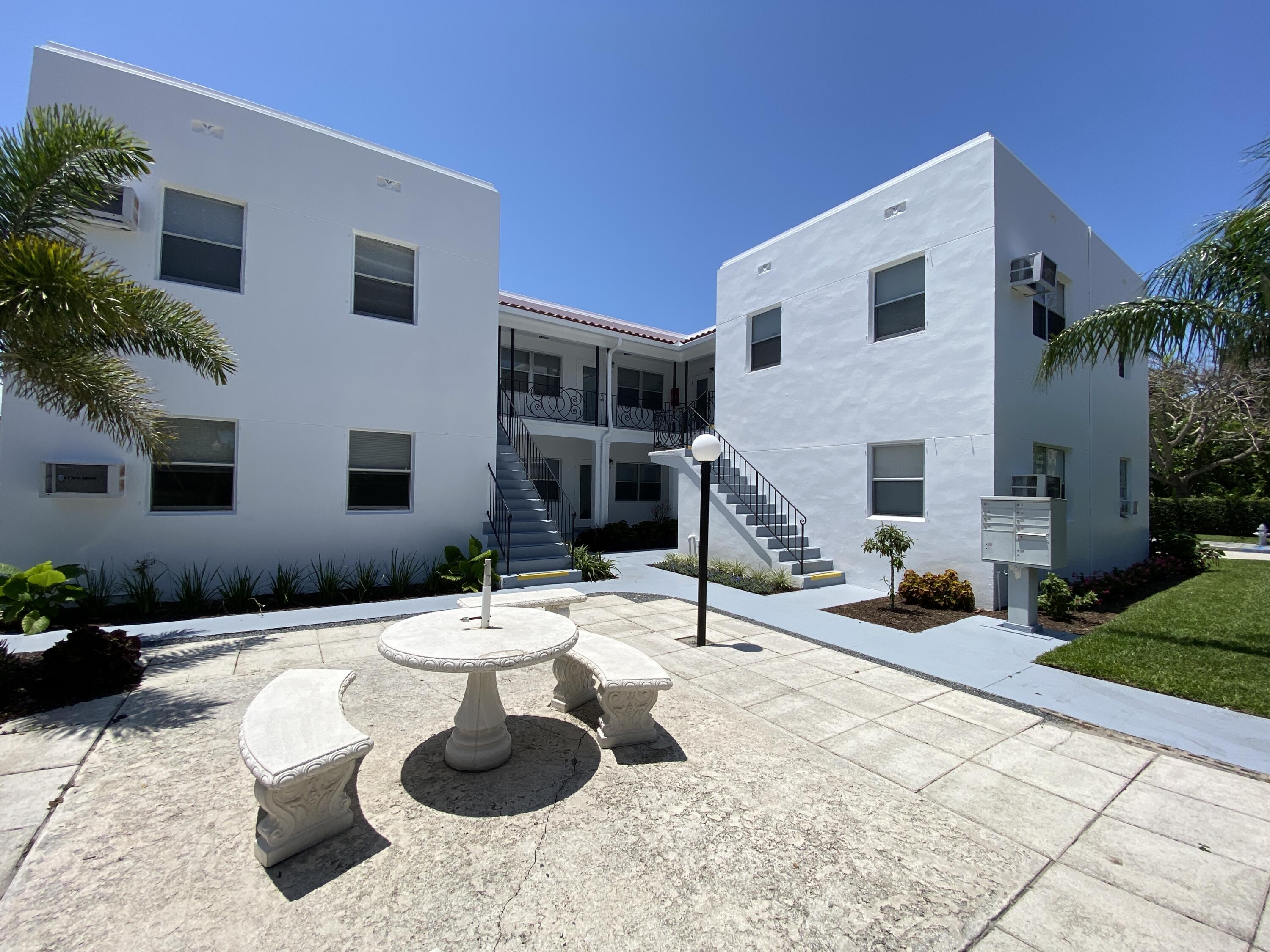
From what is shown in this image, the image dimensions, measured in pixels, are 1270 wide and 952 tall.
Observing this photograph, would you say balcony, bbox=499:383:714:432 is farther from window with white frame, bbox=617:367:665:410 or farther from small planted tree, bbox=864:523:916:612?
small planted tree, bbox=864:523:916:612

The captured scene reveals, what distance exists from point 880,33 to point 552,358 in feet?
33.1

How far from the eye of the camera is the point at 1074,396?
1030cm

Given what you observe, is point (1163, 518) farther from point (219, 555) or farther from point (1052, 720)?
point (219, 555)

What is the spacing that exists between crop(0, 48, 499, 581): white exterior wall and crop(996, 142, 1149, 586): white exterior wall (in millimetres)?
8508

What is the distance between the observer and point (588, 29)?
336 inches

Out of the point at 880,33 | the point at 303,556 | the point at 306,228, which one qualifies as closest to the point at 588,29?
the point at 880,33

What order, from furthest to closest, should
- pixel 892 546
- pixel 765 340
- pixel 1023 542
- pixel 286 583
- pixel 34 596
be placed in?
pixel 765 340, pixel 892 546, pixel 286 583, pixel 1023 542, pixel 34 596

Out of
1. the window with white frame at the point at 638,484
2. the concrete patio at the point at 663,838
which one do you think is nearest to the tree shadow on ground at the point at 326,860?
the concrete patio at the point at 663,838

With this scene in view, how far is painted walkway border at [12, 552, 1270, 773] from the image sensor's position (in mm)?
4180

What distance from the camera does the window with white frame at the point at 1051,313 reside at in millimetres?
9227

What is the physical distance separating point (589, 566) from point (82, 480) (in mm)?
7149

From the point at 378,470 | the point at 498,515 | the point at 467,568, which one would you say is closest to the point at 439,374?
the point at 378,470

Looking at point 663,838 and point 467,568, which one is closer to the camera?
point 663,838

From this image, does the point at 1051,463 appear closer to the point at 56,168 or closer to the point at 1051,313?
the point at 1051,313
